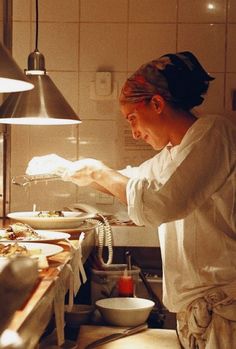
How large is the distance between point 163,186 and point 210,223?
20 centimetres

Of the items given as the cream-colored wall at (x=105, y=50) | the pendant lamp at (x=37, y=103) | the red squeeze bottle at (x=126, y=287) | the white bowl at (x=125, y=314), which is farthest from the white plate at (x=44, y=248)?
the cream-colored wall at (x=105, y=50)

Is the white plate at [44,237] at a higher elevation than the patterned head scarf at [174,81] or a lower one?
lower

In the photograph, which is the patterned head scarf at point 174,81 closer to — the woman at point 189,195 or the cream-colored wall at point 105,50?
the woman at point 189,195

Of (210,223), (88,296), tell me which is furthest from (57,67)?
(210,223)

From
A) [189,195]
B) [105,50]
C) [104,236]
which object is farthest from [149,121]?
[105,50]

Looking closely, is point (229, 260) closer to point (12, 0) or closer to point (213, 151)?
point (213, 151)

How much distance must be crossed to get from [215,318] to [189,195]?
38 cm

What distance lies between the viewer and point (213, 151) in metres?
1.52

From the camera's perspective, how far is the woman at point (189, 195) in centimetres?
151

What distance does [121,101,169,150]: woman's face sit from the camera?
171 centimetres

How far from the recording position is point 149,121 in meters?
1.73

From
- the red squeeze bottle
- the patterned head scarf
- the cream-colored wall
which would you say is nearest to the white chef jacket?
the patterned head scarf

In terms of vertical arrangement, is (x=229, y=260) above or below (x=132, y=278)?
above

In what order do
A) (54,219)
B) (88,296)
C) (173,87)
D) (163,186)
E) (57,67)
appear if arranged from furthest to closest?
(57,67)
(88,296)
(54,219)
(173,87)
(163,186)
